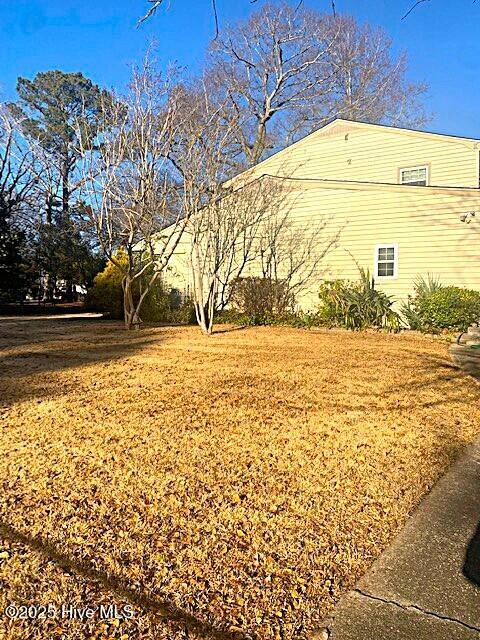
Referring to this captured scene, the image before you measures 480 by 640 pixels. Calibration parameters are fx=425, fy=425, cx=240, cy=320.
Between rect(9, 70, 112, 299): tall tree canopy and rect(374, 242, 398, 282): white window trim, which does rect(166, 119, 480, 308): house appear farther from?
rect(9, 70, 112, 299): tall tree canopy

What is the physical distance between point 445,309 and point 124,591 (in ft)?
31.6

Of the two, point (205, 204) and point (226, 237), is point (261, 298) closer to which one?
point (226, 237)

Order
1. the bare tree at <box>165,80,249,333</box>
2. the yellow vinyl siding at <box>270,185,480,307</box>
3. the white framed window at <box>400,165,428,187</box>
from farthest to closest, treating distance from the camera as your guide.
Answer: the white framed window at <box>400,165,428,187</box> < the yellow vinyl siding at <box>270,185,480,307</box> < the bare tree at <box>165,80,249,333</box>

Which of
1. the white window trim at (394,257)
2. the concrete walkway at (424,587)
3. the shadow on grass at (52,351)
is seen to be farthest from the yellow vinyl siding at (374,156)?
the concrete walkway at (424,587)

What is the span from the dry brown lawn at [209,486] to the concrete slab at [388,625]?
0.09 metres

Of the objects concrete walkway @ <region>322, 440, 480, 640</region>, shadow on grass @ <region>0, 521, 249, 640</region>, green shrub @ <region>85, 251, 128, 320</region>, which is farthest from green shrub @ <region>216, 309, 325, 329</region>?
shadow on grass @ <region>0, 521, 249, 640</region>

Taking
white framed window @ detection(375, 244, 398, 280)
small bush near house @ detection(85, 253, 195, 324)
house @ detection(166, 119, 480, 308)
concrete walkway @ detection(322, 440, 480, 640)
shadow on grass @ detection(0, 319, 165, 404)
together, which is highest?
house @ detection(166, 119, 480, 308)

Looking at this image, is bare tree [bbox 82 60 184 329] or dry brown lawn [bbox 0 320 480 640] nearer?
dry brown lawn [bbox 0 320 480 640]

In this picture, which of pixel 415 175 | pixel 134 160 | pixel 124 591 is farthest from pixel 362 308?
pixel 124 591

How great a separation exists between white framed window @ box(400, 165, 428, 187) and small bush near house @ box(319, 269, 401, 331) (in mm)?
4224

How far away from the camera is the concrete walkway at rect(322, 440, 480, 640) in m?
1.53

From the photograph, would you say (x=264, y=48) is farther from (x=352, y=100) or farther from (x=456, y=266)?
(x=456, y=266)

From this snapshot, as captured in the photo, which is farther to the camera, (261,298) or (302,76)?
(302,76)

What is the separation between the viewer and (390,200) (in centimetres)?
1134
